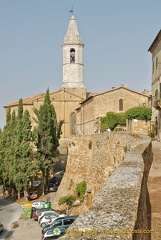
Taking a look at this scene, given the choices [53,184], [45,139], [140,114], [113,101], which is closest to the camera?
[140,114]

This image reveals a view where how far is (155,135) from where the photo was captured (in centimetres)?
2872

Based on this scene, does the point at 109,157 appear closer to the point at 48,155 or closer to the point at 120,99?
the point at 48,155

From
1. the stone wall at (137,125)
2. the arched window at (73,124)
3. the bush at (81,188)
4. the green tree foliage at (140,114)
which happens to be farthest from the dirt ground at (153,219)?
the arched window at (73,124)

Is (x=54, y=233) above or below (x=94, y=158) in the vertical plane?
below

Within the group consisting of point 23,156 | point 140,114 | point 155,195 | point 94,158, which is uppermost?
point 140,114

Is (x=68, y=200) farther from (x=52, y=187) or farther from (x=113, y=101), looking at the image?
(x=113, y=101)

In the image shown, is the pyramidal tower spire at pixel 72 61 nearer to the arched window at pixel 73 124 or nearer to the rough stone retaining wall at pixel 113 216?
the arched window at pixel 73 124

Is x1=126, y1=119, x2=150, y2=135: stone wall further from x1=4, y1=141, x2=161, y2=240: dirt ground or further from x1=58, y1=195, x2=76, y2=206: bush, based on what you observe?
x1=4, y1=141, x2=161, y2=240: dirt ground

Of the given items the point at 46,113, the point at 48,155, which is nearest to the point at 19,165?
the point at 48,155

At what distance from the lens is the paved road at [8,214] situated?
971 inches

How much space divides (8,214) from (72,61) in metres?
40.1

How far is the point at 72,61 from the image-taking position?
63.8 metres

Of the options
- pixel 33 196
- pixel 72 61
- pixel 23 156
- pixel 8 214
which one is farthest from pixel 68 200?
pixel 72 61

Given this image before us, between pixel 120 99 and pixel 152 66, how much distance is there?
508 inches
